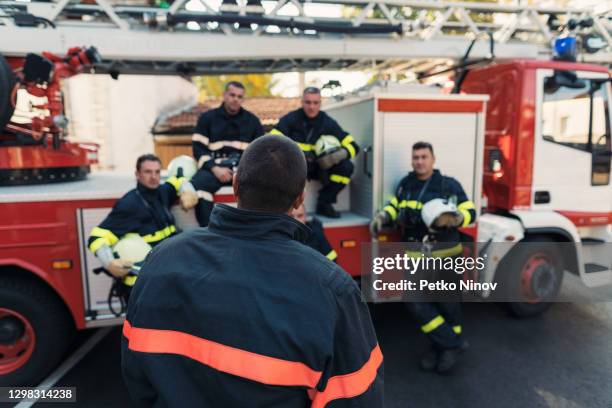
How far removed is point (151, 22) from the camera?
12.2 feet

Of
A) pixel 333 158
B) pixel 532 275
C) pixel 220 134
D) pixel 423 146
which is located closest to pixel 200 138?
pixel 220 134

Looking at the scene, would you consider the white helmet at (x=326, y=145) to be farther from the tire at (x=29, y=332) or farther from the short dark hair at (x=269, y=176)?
the short dark hair at (x=269, y=176)

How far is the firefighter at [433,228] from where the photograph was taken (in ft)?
11.3

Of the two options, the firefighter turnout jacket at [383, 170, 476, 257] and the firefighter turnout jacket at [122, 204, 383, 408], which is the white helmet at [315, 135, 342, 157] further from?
the firefighter turnout jacket at [122, 204, 383, 408]

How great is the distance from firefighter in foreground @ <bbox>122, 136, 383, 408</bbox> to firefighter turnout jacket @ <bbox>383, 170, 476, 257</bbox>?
245 cm

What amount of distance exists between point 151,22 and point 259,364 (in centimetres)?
351

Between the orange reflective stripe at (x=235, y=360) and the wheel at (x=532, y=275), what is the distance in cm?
365

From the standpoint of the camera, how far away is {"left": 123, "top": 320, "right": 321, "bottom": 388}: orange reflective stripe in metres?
1.03

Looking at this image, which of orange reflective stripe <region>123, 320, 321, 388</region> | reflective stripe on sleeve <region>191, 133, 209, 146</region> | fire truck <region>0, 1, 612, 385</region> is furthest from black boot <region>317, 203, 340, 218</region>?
orange reflective stripe <region>123, 320, 321, 388</region>

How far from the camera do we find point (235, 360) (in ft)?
3.42

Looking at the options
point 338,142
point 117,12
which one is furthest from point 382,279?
point 117,12

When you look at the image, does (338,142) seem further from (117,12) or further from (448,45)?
(117,12)

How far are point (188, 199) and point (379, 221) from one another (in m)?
1.50

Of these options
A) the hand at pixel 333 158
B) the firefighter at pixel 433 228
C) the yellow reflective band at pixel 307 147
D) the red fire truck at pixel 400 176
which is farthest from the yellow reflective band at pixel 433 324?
the yellow reflective band at pixel 307 147
